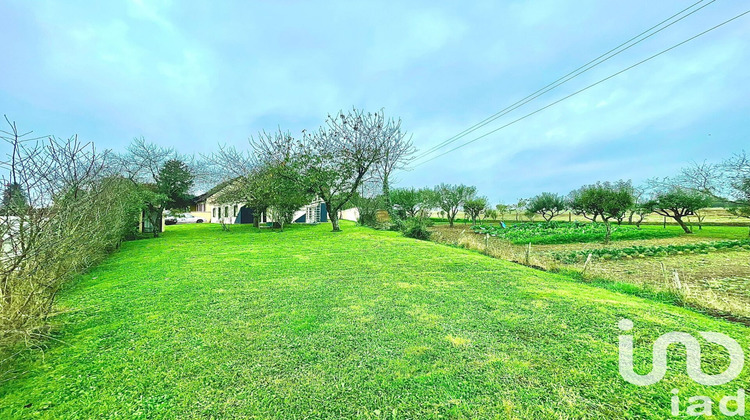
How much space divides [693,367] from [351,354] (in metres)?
2.81

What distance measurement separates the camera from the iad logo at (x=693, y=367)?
1.79 metres

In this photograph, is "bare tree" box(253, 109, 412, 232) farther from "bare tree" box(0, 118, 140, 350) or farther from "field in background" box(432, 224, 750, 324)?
"bare tree" box(0, 118, 140, 350)

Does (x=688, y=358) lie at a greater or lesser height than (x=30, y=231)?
lesser

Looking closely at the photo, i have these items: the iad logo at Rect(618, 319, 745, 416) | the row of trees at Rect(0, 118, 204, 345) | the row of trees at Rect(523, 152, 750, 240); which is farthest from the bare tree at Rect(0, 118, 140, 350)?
the row of trees at Rect(523, 152, 750, 240)

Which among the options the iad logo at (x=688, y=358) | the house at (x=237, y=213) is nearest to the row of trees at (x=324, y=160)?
the house at (x=237, y=213)

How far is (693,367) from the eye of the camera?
7.27ft

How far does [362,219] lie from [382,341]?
20.6 m

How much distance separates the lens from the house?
2558 centimetres

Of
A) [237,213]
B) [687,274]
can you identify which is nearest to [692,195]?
[687,274]

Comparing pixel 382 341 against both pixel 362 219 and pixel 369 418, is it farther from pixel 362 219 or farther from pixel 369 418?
pixel 362 219

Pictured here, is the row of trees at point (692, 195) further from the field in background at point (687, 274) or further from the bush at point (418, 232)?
the bush at point (418, 232)

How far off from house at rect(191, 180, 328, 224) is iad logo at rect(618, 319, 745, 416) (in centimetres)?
2345

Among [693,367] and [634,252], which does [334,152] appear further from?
[693,367]

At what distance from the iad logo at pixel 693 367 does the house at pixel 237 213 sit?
23.4 meters
